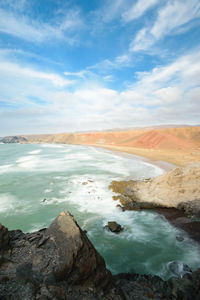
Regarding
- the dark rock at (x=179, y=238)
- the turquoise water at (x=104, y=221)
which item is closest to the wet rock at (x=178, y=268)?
the turquoise water at (x=104, y=221)

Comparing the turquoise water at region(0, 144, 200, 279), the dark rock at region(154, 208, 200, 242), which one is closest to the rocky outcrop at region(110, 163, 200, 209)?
the dark rock at region(154, 208, 200, 242)

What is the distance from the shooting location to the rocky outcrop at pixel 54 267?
373cm

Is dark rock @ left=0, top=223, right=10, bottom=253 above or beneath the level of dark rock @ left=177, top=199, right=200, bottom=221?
above

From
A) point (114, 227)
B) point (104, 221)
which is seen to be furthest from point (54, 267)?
point (104, 221)

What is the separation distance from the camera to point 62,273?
4.16 metres

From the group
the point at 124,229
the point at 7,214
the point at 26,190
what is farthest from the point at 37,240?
the point at 26,190

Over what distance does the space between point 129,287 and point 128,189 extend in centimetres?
1118

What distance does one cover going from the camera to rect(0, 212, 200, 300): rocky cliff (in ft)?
12.3

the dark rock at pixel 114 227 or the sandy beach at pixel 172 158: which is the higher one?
the sandy beach at pixel 172 158

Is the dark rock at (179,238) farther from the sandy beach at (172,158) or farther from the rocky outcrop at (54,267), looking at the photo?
the sandy beach at (172,158)

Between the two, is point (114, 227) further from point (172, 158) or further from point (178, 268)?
point (172, 158)

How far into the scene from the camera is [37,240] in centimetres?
493

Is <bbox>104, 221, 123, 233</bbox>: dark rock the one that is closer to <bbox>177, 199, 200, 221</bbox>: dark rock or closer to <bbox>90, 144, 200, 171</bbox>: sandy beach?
<bbox>177, 199, 200, 221</bbox>: dark rock

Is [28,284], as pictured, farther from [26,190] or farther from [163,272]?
[26,190]
